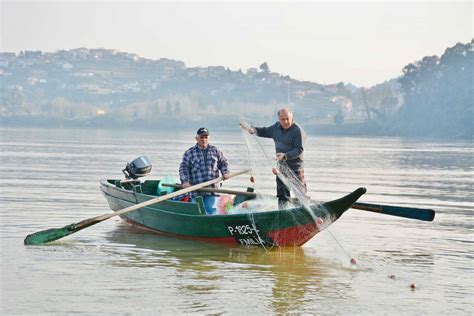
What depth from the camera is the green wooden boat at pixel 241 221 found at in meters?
15.1

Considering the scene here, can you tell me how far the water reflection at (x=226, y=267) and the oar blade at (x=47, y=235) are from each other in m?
0.93

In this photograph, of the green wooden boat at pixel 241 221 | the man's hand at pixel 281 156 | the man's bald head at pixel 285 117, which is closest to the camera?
the green wooden boat at pixel 241 221

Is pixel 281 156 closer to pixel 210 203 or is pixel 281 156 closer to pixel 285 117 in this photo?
pixel 285 117

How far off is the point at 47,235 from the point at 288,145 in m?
4.93

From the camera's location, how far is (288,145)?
1578 centimetres

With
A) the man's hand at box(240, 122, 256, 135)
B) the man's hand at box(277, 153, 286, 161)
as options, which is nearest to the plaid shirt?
the man's hand at box(240, 122, 256, 135)

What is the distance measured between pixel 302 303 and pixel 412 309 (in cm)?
153

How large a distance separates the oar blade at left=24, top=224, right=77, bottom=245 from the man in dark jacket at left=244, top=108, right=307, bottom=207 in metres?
4.04

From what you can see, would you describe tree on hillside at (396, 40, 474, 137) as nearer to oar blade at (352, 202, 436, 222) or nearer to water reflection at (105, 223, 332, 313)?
oar blade at (352, 202, 436, 222)

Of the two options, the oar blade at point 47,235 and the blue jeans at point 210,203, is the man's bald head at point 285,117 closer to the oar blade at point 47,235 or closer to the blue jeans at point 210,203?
the blue jeans at point 210,203

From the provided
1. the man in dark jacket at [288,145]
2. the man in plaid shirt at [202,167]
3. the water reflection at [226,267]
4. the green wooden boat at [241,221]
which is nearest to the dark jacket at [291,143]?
the man in dark jacket at [288,145]

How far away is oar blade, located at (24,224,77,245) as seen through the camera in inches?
655

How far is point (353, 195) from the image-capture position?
14.5 metres

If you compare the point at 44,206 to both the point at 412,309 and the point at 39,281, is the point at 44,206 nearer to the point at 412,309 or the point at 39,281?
the point at 39,281
